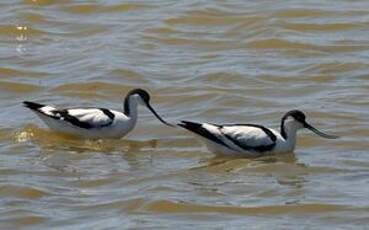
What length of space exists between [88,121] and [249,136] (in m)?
1.71

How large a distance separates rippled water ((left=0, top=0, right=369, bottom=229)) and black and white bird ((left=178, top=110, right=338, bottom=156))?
13 cm

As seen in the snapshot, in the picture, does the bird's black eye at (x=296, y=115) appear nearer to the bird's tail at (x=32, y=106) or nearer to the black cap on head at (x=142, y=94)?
the black cap on head at (x=142, y=94)

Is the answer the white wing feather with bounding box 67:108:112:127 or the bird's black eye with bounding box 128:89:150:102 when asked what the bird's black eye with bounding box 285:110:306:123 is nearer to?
the bird's black eye with bounding box 128:89:150:102

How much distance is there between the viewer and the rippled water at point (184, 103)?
34.9 feet

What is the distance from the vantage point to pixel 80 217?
1039 cm

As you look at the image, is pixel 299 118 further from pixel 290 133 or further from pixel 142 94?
pixel 142 94

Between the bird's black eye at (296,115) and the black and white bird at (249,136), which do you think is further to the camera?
the bird's black eye at (296,115)

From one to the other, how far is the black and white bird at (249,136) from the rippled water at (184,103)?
0.13 meters

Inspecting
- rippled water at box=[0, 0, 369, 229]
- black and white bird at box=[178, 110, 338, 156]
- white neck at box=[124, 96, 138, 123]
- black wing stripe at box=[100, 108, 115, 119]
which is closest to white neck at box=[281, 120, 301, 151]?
black and white bird at box=[178, 110, 338, 156]

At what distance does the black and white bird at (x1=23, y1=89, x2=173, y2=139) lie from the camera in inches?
527

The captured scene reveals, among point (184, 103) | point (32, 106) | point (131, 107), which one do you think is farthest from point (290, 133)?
point (32, 106)

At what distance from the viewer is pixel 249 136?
41.1 ft

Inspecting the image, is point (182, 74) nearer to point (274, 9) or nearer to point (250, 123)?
point (250, 123)

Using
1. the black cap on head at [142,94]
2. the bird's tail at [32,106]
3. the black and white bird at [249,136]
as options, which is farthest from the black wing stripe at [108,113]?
the black and white bird at [249,136]
